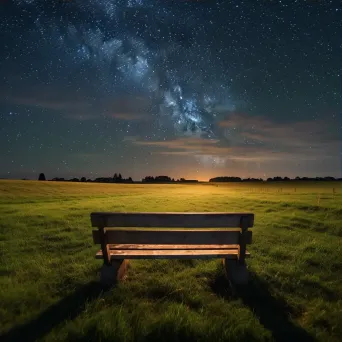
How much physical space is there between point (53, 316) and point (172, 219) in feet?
7.38

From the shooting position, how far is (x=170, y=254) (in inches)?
187

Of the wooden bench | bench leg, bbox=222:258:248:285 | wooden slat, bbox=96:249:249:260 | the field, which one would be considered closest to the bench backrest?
the wooden bench

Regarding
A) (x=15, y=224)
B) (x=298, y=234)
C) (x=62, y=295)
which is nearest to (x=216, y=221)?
(x=62, y=295)

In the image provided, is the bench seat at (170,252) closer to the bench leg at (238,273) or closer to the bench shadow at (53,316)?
the bench leg at (238,273)

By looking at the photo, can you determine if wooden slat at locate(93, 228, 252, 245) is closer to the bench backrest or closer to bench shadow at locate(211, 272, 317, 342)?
the bench backrest

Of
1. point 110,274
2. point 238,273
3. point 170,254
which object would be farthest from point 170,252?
point 238,273

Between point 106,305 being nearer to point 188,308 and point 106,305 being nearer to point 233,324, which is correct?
point 188,308

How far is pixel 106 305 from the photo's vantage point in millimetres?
4027

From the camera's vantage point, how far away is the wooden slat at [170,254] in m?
4.72

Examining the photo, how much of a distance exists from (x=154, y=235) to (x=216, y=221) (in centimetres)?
112

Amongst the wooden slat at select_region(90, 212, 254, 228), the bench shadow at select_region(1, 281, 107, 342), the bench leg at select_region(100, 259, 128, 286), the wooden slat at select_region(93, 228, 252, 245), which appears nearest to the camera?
the bench shadow at select_region(1, 281, 107, 342)

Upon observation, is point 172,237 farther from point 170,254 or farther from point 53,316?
point 53,316

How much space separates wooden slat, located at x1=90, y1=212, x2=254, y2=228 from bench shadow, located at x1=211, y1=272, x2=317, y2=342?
1.22m

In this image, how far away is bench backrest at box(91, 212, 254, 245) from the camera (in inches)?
174
